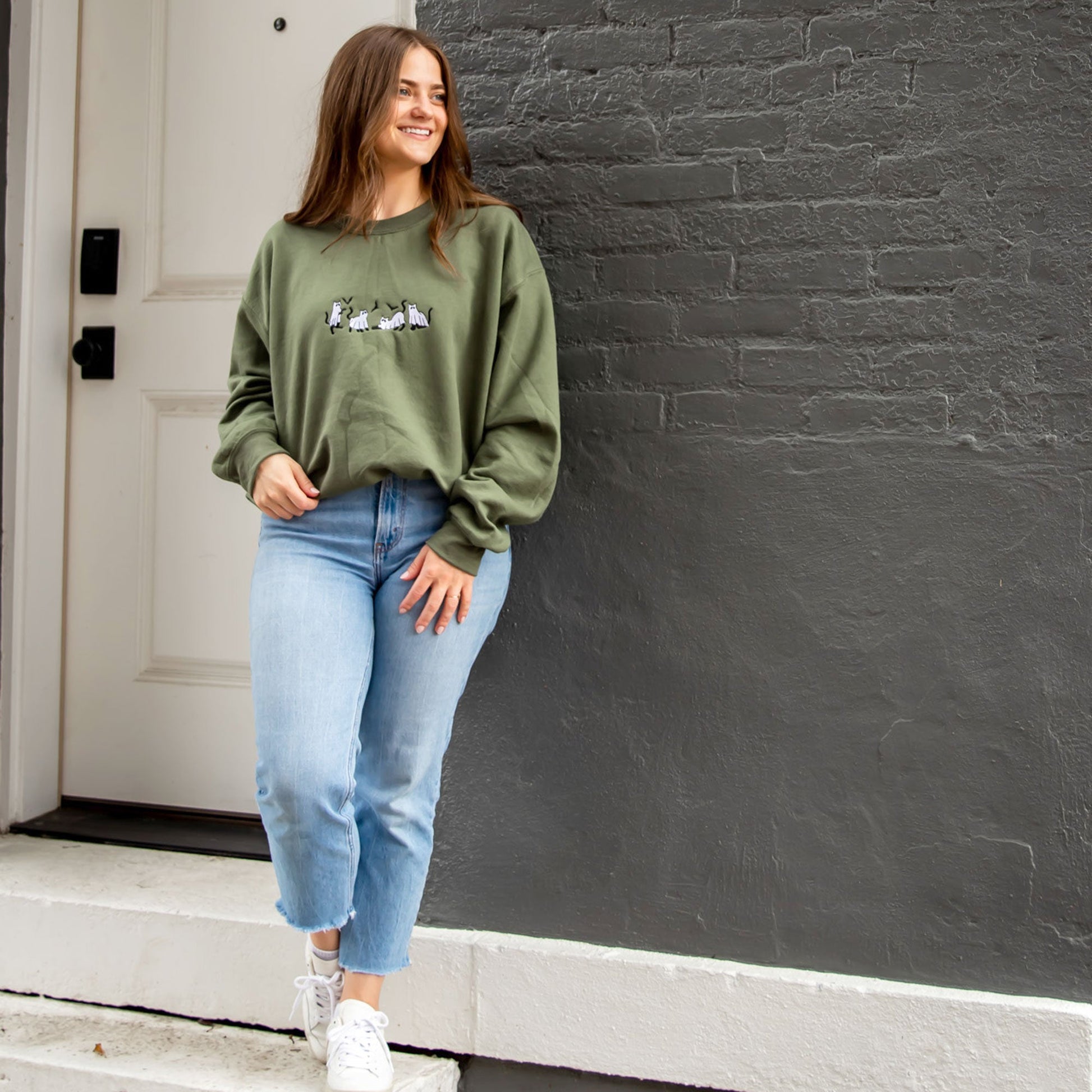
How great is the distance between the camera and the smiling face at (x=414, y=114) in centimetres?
193

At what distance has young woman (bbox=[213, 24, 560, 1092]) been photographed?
1.85m

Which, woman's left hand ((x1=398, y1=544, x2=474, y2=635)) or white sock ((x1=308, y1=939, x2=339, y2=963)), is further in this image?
white sock ((x1=308, y1=939, x2=339, y2=963))

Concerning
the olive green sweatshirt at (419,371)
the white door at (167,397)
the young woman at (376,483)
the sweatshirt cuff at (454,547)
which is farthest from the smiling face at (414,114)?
the white door at (167,397)

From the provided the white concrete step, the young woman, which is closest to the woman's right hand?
the young woman

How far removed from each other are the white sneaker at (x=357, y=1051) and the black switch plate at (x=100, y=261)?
1919mm

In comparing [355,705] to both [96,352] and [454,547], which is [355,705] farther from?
[96,352]

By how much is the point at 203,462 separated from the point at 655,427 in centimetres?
131

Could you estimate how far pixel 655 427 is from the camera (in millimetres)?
2154

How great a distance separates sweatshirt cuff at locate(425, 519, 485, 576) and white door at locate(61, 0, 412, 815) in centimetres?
112

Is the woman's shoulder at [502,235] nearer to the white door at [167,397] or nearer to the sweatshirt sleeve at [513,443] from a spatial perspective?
the sweatshirt sleeve at [513,443]

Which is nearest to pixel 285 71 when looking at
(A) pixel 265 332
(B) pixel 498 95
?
(B) pixel 498 95

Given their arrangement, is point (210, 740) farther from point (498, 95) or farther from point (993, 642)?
point (993, 642)

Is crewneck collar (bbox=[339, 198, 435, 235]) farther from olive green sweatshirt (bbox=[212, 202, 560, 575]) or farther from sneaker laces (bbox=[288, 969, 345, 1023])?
sneaker laces (bbox=[288, 969, 345, 1023])

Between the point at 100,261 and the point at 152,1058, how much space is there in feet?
6.29
